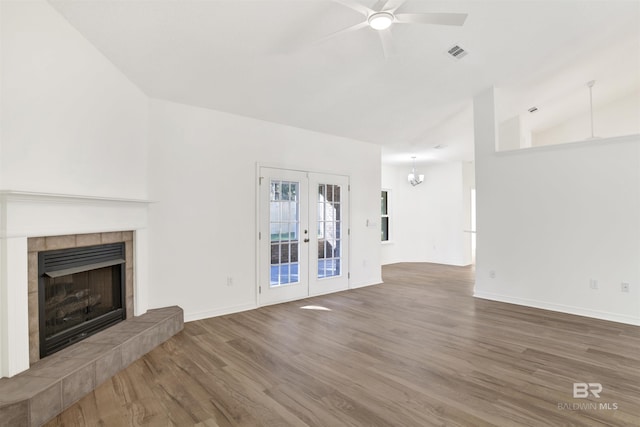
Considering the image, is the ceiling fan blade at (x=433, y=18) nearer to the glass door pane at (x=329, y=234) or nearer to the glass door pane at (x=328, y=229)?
the glass door pane at (x=329, y=234)

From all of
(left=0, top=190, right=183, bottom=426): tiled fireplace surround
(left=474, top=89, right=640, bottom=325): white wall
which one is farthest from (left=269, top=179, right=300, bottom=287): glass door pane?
(left=474, top=89, right=640, bottom=325): white wall

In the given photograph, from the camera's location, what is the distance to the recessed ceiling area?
2867 millimetres

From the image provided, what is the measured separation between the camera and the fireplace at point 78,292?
254cm

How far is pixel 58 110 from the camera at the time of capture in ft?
8.47

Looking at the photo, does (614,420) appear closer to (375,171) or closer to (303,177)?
(303,177)

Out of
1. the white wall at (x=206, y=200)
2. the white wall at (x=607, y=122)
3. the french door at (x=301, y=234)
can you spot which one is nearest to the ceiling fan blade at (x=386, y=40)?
the white wall at (x=206, y=200)

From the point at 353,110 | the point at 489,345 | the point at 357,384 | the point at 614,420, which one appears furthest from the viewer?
the point at 353,110

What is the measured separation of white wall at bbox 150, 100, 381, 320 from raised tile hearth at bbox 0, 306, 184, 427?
0.75 metres

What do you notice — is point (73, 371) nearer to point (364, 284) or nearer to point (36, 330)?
point (36, 330)

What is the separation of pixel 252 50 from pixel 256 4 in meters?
0.60

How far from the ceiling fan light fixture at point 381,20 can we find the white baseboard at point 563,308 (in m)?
4.39

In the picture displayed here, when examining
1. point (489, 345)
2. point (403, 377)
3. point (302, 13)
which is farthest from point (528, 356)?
point (302, 13)

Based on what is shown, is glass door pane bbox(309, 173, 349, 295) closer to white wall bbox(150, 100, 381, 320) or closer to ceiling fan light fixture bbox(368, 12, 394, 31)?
white wall bbox(150, 100, 381, 320)

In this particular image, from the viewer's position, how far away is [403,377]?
8.58 ft
